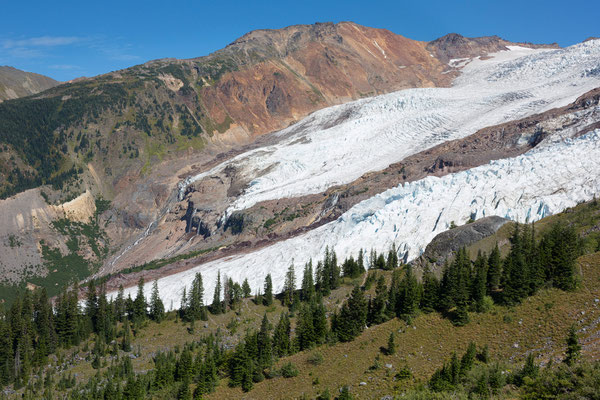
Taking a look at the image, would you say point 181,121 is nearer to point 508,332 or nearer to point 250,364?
point 250,364

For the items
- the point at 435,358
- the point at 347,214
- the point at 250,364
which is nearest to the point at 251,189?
the point at 347,214

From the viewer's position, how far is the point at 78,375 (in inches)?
2206

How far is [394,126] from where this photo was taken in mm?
129250

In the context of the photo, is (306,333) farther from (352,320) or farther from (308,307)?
(352,320)

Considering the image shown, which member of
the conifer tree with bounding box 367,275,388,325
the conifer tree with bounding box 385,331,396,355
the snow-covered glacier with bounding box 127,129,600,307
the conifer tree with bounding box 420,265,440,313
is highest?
the snow-covered glacier with bounding box 127,129,600,307

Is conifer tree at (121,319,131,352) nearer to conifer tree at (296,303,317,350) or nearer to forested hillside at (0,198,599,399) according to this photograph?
forested hillside at (0,198,599,399)

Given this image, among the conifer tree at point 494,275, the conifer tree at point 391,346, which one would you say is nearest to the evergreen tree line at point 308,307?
the conifer tree at point 494,275

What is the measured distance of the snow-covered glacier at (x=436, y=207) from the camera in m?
68.3

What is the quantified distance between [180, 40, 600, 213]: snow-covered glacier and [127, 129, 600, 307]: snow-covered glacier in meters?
30.8

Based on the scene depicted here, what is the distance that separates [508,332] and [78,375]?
141 feet

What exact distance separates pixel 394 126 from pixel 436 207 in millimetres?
59447

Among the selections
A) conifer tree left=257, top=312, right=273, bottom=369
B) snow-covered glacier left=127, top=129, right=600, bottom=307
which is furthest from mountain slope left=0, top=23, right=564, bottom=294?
conifer tree left=257, top=312, right=273, bottom=369

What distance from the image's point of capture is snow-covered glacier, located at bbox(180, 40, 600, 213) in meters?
114

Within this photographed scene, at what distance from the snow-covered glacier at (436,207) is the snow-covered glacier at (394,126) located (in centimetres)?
3076
